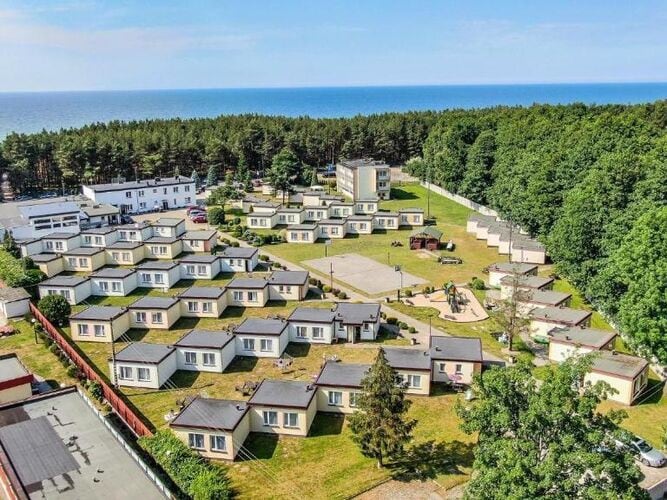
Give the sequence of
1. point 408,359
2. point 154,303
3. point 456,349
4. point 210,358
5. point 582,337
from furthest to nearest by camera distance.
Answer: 1. point 154,303
2. point 582,337
3. point 210,358
4. point 456,349
5. point 408,359

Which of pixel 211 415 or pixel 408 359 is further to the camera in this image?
pixel 408 359

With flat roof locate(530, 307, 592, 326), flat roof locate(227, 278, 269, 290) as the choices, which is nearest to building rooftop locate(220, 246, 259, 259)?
flat roof locate(227, 278, 269, 290)

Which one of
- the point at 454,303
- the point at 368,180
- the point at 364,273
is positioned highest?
the point at 368,180

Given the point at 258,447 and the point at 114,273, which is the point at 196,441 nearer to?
the point at 258,447

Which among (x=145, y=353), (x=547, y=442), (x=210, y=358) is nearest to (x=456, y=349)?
(x=210, y=358)

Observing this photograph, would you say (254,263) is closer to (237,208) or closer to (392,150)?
(237,208)

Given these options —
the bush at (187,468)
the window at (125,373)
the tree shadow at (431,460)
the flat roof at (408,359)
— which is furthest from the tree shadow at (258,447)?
the window at (125,373)

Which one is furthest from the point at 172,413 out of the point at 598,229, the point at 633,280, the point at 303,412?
the point at 598,229
